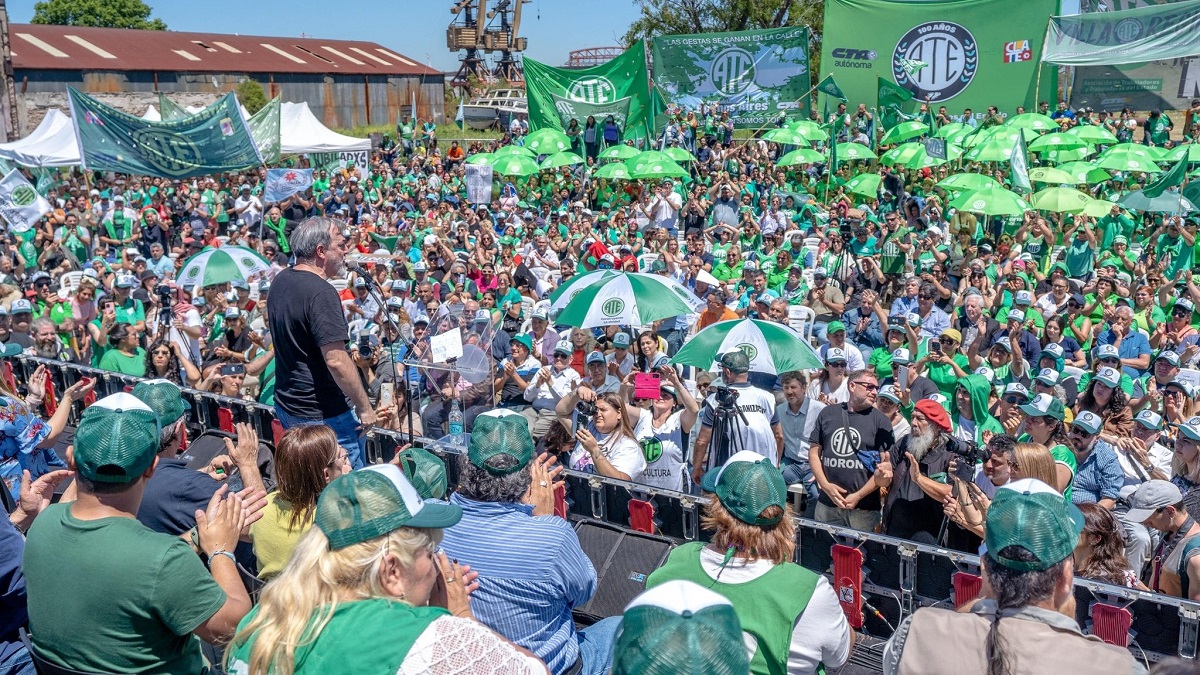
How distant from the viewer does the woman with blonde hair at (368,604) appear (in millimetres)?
2098

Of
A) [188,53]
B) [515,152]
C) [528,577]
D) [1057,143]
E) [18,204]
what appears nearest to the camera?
[528,577]

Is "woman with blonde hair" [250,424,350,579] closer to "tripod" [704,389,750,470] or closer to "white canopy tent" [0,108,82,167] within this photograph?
"tripod" [704,389,750,470]

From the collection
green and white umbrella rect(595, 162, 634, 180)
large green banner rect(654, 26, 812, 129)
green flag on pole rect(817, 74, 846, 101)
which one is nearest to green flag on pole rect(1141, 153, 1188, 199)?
green and white umbrella rect(595, 162, 634, 180)

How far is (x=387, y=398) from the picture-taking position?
6.22 m

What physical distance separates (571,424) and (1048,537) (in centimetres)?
466

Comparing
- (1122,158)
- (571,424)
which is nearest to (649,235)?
(1122,158)

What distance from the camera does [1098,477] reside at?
559cm

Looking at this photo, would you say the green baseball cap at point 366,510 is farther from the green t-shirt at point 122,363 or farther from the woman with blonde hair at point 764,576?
the green t-shirt at point 122,363

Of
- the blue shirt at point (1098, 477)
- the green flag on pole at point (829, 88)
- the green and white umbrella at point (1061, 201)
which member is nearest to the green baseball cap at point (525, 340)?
the blue shirt at point (1098, 477)

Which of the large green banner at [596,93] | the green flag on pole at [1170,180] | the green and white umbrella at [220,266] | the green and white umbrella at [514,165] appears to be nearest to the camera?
the green and white umbrella at [220,266]

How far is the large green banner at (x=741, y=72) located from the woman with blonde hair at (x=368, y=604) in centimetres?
2406

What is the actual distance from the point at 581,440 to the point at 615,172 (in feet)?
41.7

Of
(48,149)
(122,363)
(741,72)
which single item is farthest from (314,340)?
(741,72)

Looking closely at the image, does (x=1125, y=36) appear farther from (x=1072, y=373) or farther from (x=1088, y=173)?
(x=1072, y=373)
